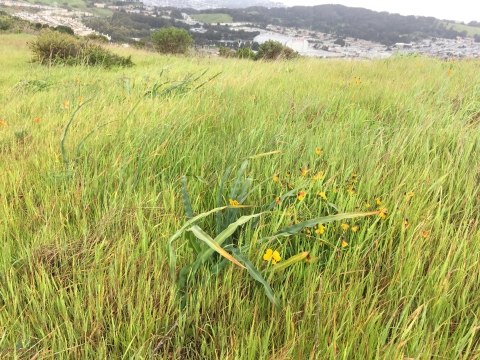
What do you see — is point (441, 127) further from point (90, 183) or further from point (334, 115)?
point (90, 183)

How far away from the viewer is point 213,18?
3492 inches

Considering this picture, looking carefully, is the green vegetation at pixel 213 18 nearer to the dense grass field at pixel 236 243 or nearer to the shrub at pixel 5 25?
the shrub at pixel 5 25

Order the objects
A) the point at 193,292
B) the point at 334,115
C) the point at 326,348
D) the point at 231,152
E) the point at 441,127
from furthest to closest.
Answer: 1. the point at 334,115
2. the point at 441,127
3. the point at 231,152
4. the point at 193,292
5. the point at 326,348

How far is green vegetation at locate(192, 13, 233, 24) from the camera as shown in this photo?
277ft

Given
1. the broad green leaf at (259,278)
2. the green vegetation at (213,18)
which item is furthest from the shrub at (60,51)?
the green vegetation at (213,18)

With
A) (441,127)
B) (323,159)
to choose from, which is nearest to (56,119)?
(323,159)

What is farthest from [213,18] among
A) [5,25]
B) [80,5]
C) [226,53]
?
[226,53]

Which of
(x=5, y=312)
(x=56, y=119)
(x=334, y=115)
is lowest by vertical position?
(x=5, y=312)

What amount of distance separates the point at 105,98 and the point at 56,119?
0.53m

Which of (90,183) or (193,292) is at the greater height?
(90,183)

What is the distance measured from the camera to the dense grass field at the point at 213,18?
84.7 m

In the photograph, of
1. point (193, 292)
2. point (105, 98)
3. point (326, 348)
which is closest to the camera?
point (326, 348)

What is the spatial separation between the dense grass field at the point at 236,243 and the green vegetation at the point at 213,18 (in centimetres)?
9252

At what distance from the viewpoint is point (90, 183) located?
151cm
